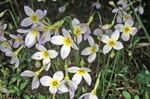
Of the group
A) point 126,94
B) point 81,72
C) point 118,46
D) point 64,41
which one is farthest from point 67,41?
point 126,94

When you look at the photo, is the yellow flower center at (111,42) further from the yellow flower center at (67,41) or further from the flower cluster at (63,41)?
the yellow flower center at (67,41)

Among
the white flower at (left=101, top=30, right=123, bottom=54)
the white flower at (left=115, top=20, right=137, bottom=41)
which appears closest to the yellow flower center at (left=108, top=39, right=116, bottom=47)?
the white flower at (left=101, top=30, right=123, bottom=54)

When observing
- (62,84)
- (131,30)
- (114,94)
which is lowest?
(114,94)

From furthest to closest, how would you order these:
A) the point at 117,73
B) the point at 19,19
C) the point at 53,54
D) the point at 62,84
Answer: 1. the point at 19,19
2. the point at 117,73
3. the point at 53,54
4. the point at 62,84

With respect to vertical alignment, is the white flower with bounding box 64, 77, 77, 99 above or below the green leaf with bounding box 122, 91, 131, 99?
above

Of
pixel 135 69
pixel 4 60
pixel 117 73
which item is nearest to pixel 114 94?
pixel 117 73

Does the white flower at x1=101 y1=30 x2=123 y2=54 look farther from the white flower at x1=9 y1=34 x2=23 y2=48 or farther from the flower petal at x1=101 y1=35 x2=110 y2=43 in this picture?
the white flower at x1=9 y1=34 x2=23 y2=48

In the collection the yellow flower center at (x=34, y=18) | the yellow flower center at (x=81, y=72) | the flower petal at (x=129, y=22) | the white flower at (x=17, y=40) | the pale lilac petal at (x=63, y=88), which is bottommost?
the pale lilac petal at (x=63, y=88)

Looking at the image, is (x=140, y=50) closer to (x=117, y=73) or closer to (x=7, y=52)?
(x=117, y=73)

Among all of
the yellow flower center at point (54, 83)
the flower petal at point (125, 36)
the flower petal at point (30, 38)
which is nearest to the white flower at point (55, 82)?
the yellow flower center at point (54, 83)

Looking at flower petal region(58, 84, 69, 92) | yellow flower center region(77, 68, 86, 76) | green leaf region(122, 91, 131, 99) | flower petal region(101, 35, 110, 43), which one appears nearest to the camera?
flower petal region(58, 84, 69, 92)

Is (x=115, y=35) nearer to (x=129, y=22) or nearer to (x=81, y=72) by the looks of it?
(x=129, y=22)
